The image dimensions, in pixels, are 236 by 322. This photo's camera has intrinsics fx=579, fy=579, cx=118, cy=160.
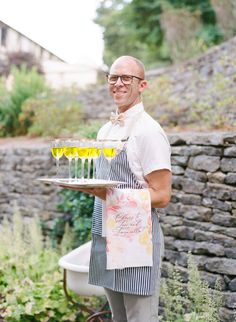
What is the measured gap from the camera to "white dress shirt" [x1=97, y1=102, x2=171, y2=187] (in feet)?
9.65

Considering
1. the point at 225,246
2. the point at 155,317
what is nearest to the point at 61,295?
the point at 225,246

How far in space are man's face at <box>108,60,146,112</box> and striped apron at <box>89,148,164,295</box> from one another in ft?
0.88

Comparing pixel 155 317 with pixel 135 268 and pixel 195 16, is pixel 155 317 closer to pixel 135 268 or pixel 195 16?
pixel 135 268

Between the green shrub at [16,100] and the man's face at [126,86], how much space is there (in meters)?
7.41

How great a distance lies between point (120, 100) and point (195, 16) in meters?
11.3

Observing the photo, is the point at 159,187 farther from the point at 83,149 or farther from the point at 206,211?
the point at 206,211

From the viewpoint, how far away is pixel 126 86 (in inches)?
120

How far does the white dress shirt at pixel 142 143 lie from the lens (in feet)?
9.65

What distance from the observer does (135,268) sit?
3008mm

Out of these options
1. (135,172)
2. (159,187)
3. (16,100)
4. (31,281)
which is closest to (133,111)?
(135,172)

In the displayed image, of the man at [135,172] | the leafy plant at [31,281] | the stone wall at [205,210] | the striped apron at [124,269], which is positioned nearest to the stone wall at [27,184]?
the leafy plant at [31,281]

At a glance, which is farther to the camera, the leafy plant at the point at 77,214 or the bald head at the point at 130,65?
the leafy plant at the point at 77,214

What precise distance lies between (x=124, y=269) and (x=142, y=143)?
2.19ft

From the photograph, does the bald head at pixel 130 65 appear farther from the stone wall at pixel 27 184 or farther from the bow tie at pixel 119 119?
the stone wall at pixel 27 184
